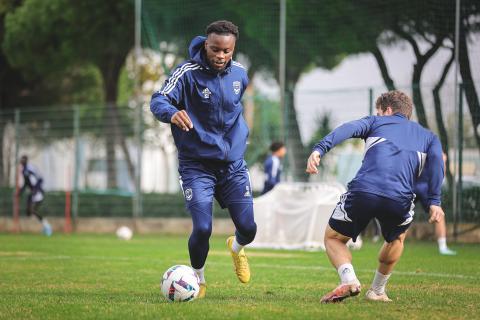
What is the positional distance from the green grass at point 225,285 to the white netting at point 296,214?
1062 mm

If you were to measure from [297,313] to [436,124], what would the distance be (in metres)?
12.6

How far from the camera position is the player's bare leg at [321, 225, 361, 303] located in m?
7.99

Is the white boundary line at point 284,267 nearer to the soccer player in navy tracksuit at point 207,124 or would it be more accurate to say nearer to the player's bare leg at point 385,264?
the player's bare leg at point 385,264

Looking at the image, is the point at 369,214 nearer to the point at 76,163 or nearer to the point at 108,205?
the point at 108,205

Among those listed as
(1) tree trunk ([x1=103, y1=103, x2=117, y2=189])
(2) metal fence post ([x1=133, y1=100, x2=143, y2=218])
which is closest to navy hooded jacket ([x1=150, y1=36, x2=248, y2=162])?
(2) metal fence post ([x1=133, y1=100, x2=143, y2=218])

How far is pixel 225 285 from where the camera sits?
1044 centimetres

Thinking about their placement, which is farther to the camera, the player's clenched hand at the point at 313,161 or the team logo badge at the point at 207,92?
the team logo badge at the point at 207,92

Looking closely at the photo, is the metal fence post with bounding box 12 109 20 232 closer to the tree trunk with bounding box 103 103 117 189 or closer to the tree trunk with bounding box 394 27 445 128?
the tree trunk with bounding box 103 103 117 189

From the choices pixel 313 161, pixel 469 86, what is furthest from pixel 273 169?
pixel 313 161

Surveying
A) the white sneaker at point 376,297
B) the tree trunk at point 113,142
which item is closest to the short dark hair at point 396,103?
the white sneaker at point 376,297

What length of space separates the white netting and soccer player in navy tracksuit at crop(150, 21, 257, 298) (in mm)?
9152

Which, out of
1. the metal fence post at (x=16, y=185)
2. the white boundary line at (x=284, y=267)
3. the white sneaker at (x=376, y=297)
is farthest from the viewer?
the metal fence post at (x=16, y=185)

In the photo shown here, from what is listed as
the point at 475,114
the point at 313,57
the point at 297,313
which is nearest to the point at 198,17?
the point at 313,57

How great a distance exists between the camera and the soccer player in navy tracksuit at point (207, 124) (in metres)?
8.70
